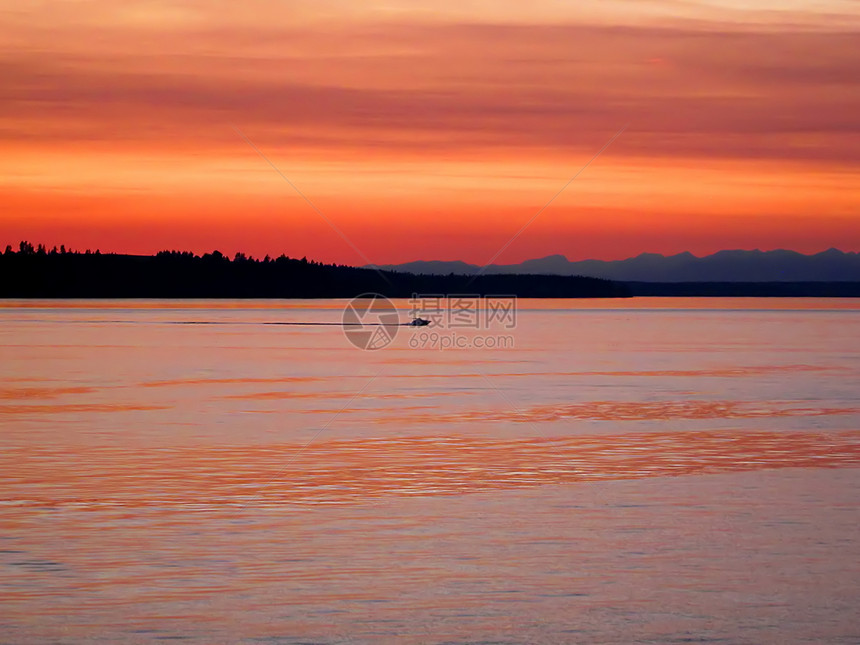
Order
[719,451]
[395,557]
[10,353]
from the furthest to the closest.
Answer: [10,353] → [719,451] → [395,557]

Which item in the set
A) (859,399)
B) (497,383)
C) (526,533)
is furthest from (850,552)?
(497,383)

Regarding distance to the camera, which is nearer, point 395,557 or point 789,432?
point 395,557

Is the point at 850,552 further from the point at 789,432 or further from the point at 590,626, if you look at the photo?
the point at 789,432

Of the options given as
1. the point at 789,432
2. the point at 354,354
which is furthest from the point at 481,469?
the point at 354,354

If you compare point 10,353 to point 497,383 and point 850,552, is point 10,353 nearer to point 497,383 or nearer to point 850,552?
point 497,383

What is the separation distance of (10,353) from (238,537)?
101 feet

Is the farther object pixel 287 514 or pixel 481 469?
pixel 481 469

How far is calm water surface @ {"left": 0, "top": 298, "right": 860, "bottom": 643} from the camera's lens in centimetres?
819

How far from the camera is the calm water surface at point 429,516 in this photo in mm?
8188

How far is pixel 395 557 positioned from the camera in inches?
388

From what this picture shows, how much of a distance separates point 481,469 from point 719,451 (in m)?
3.63

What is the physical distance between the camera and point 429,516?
37.6ft

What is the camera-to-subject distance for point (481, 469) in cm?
1442

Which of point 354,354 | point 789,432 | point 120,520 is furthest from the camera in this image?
point 354,354
